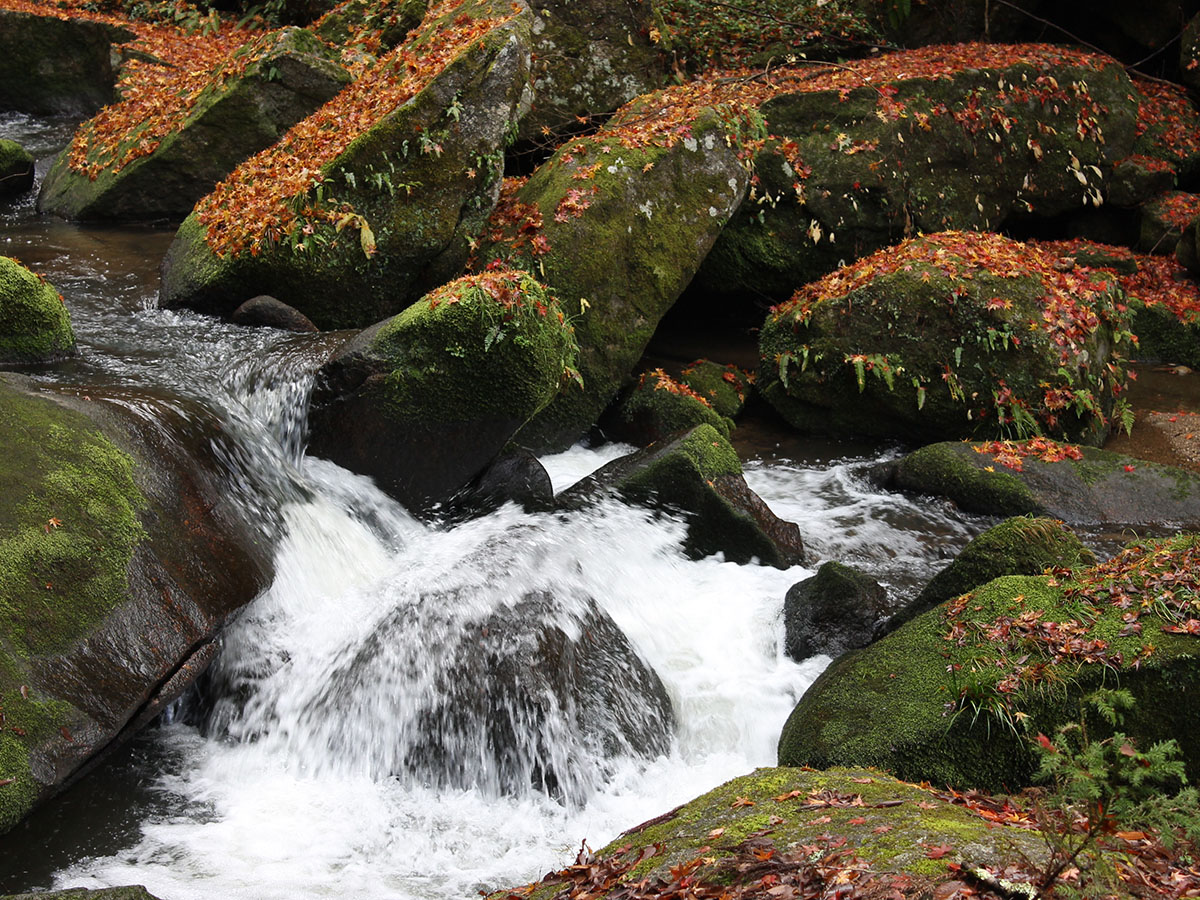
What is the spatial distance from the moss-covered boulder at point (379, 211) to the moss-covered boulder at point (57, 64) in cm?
916

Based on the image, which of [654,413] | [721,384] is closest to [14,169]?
[654,413]

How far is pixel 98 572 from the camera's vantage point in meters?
4.86

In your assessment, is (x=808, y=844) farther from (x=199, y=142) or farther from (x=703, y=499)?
(x=199, y=142)

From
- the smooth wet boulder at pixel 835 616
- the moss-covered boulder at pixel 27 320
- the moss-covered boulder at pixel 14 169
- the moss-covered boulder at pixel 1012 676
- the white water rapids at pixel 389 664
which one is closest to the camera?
the moss-covered boulder at pixel 1012 676

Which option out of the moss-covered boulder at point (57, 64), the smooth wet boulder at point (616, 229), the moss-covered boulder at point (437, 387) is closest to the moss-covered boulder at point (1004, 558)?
the moss-covered boulder at point (437, 387)

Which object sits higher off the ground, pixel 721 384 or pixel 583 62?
pixel 583 62

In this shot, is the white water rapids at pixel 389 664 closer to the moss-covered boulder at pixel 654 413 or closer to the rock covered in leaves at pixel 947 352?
the moss-covered boulder at pixel 654 413

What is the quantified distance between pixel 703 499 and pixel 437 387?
Answer: 2239mm

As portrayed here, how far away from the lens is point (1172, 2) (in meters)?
14.0

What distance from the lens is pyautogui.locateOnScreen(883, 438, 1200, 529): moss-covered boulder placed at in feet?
25.9

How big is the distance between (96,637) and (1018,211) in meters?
12.2

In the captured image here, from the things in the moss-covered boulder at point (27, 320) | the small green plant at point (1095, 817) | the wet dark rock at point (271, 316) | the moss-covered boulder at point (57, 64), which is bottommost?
the small green plant at point (1095, 817)

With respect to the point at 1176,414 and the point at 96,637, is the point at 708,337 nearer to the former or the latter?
the point at 1176,414

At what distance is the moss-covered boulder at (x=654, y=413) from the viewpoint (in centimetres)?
899
